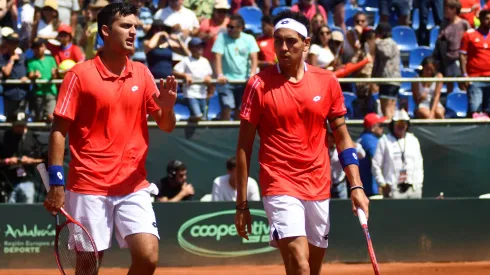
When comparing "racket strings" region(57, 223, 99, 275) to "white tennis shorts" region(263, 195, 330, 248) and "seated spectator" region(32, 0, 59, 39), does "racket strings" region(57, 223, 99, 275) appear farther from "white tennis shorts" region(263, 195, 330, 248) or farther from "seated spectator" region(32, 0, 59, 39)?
"seated spectator" region(32, 0, 59, 39)

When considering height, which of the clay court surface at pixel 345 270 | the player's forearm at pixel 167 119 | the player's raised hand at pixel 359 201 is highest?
the player's forearm at pixel 167 119

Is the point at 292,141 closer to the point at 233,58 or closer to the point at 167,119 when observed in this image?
the point at 167,119

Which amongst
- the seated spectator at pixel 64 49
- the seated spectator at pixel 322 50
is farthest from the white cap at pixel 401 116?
the seated spectator at pixel 64 49

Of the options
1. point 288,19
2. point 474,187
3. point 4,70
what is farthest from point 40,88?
point 288,19

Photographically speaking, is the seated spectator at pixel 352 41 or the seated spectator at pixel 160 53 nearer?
the seated spectator at pixel 160 53

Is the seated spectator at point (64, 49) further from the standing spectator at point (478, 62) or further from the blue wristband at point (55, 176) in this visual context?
the blue wristband at point (55, 176)

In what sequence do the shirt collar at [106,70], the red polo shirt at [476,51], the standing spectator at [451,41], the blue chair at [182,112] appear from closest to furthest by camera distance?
the shirt collar at [106,70], the blue chair at [182,112], the red polo shirt at [476,51], the standing spectator at [451,41]

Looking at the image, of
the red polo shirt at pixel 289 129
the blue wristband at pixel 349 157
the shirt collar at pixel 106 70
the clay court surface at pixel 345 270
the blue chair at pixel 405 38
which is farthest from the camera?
the blue chair at pixel 405 38

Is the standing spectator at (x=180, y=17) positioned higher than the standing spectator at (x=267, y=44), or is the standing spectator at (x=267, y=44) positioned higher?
the standing spectator at (x=180, y=17)

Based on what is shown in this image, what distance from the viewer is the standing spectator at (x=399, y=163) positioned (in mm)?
14883

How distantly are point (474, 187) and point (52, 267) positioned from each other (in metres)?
6.95

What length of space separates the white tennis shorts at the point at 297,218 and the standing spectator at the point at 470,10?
11487 millimetres

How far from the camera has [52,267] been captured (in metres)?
14.1

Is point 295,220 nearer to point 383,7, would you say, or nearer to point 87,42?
point 87,42
